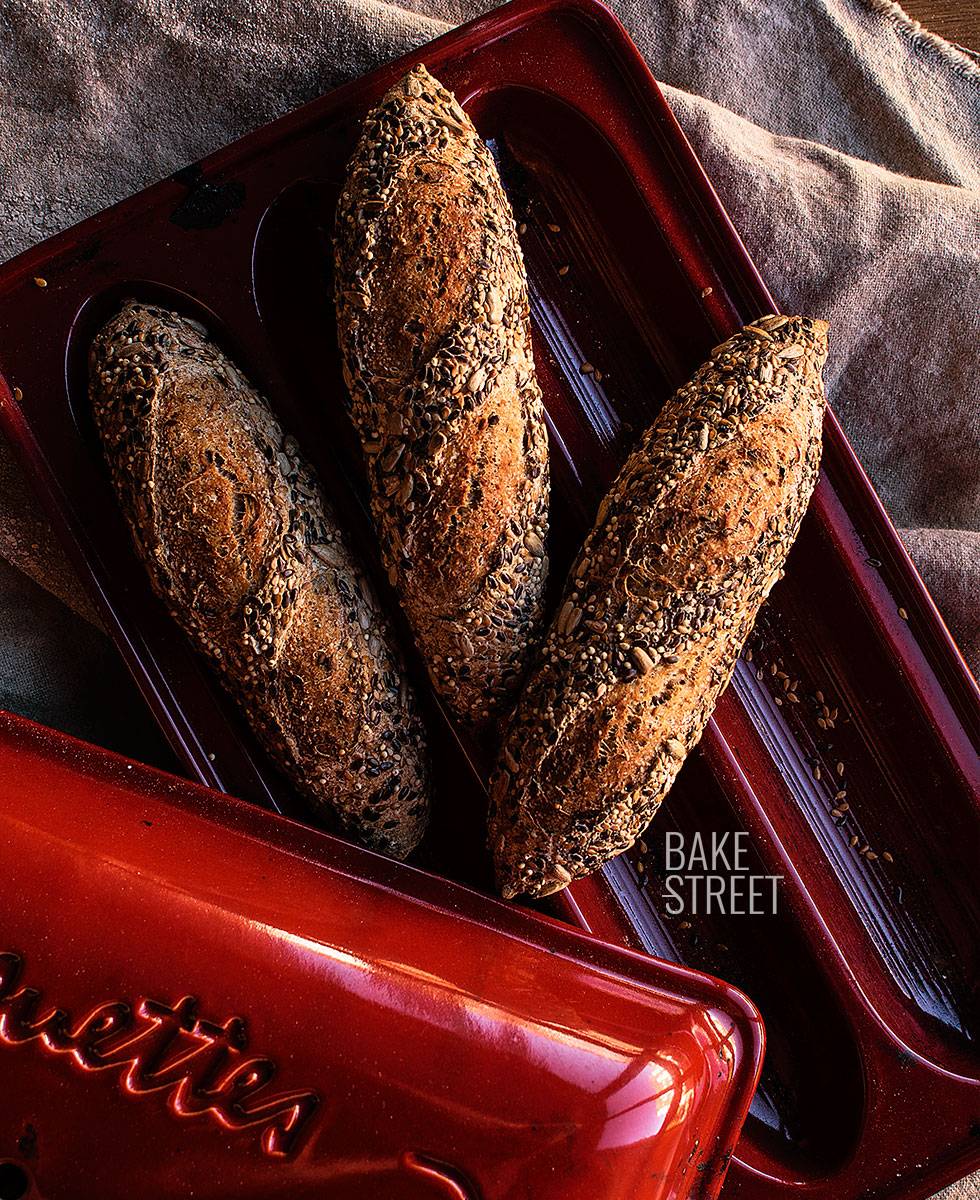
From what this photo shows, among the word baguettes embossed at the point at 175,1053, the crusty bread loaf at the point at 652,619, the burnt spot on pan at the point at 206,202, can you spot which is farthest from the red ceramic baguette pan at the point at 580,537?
the word baguettes embossed at the point at 175,1053

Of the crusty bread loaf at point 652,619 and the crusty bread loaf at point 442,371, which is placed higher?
the crusty bread loaf at point 442,371

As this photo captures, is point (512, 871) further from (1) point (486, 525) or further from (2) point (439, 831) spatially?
(1) point (486, 525)

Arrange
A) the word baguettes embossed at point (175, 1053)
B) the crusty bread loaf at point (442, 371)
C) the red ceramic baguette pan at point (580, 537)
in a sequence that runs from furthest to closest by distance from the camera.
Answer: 1. the red ceramic baguette pan at point (580, 537)
2. the crusty bread loaf at point (442, 371)
3. the word baguettes embossed at point (175, 1053)

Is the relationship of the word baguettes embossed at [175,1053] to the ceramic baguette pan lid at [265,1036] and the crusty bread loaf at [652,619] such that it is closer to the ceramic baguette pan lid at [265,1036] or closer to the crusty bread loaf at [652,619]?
the ceramic baguette pan lid at [265,1036]

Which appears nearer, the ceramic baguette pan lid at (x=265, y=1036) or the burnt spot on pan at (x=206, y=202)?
the ceramic baguette pan lid at (x=265, y=1036)

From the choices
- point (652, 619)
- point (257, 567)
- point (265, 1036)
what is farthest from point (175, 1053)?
point (652, 619)

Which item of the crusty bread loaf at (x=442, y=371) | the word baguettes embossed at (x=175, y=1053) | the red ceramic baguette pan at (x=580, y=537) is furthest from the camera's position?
the red ceramic baguette pan at (x=580, y=537)

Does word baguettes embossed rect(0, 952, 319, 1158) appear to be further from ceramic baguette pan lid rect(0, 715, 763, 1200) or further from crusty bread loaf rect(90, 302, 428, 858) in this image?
crusty bread loaf rect(90, 302, 428, 858)
